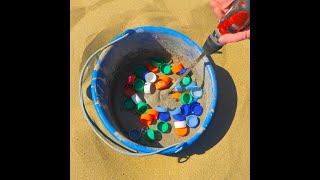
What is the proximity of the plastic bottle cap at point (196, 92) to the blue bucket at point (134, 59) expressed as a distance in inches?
1.5

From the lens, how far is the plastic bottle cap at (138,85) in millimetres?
2047

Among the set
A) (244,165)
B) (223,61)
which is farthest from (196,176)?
(223,61)

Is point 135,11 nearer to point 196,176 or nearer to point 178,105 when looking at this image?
point 178,105

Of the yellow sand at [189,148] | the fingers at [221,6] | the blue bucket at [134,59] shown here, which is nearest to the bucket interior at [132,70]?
the blue bucket at [134,59]

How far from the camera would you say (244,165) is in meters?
1.95

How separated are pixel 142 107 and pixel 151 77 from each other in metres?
0.19

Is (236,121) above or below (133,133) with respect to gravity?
below

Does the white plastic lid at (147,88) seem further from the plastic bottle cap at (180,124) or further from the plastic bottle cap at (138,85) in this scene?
the plastic bottle cap at (180,124)

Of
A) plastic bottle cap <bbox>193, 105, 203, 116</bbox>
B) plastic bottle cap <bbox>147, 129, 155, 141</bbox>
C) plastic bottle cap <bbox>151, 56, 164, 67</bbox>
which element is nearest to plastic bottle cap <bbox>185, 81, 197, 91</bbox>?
plastic bottle cap <bbox>193, 105, 203, 116</bbox>

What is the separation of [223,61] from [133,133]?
2.26ft

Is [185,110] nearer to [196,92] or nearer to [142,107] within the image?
[196,92]

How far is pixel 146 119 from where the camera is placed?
198cm

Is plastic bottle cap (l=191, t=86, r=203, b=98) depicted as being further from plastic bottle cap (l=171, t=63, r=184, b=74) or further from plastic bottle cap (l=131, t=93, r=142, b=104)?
plastic bottle cap (l=131, t=93, r=142, b=104)

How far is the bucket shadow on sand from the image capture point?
6.47 ft
